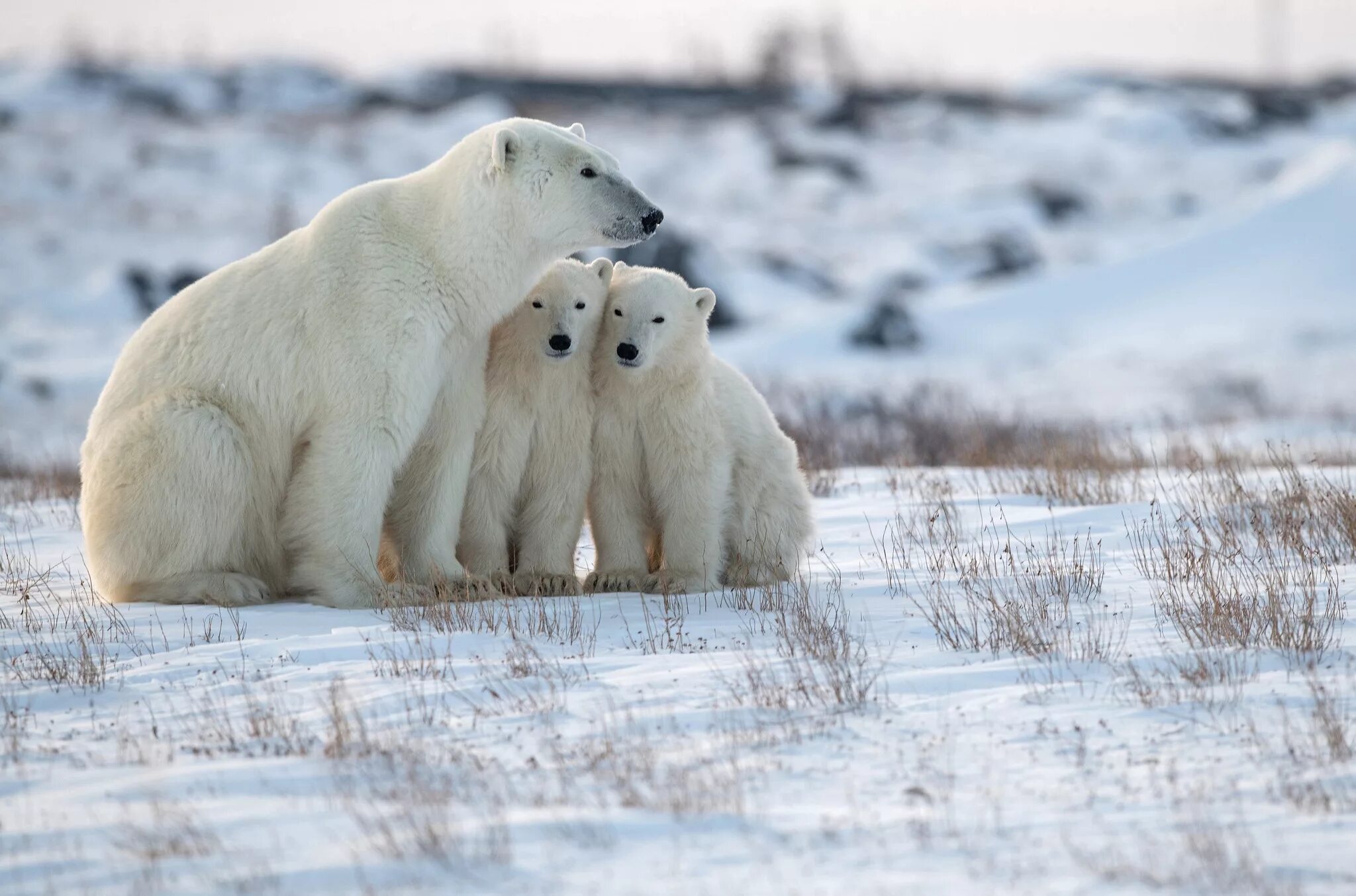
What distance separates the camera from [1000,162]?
34.2 m

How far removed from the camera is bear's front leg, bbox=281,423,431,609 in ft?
17.4

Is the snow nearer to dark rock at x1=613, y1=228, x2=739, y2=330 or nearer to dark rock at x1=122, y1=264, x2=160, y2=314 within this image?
dark rock at x1=613, y1=228, x2=739, y2=330

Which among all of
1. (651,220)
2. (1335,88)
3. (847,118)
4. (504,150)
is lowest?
→ (651,220)

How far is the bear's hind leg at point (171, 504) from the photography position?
5293 mm

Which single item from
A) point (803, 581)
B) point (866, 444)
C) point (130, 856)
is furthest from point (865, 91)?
point (130, 856)

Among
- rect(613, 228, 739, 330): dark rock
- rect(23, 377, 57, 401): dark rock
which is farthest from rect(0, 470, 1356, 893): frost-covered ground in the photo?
rect(613, 228, 739, 330): dark rock

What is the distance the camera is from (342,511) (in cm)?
534

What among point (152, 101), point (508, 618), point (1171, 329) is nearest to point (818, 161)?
point (1171, 329)

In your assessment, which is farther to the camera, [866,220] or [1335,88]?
[1335,88]

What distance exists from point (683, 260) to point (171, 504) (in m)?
17.7

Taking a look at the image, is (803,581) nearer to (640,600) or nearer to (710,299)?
(640,600)

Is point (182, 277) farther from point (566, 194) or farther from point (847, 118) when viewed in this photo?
point (847, 118)

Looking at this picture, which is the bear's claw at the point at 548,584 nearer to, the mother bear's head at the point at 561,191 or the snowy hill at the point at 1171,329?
the mother bear's head at the point at 561,191

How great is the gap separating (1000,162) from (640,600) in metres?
30.8
